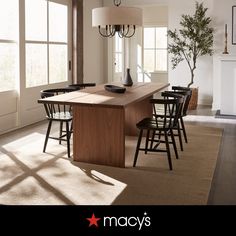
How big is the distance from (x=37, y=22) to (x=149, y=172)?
3.81 metres

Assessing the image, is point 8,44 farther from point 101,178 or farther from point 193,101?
point 193,101

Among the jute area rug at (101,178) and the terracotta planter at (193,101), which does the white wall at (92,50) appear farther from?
the jute area rug at (101,178)

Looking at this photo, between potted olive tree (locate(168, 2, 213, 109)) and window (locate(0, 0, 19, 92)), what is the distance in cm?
350

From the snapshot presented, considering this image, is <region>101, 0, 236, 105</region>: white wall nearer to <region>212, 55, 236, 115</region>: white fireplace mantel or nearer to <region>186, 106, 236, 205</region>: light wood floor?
<region>212, 55, 236, 115</region>: white fireplace mantel

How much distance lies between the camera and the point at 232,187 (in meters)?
3.43

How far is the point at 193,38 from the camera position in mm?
7840

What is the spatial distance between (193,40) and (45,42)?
9.96 feet

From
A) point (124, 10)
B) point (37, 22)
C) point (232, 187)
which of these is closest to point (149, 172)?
point (232, 187)

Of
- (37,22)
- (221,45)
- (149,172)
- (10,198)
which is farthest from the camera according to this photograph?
(221,45)

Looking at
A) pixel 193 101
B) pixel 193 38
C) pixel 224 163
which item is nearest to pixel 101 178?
pixel 224 163

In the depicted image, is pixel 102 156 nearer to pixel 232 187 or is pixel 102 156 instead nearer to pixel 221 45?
pixel 232 187

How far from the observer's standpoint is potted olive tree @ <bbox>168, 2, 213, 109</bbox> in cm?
777

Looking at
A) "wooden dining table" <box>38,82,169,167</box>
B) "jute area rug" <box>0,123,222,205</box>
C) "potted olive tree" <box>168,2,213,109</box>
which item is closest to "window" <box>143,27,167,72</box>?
"potted olive tree" <box>168,2,213,109</box>
